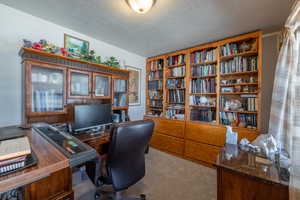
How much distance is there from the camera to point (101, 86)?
2123 mm

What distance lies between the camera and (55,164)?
0.63 metres

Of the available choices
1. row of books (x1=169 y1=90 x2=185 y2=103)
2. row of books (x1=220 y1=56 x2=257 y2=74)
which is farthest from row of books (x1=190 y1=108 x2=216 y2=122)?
row of books (x1=220 y1=56 x2=257 y2=74)

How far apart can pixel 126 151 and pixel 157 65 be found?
8.37 feet

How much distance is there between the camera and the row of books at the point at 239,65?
6.71 feet

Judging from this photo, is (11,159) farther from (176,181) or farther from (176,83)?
(176,83)

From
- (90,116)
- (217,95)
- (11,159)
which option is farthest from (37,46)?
(217,95)

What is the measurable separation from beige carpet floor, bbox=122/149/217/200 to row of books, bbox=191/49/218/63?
2067 millimetres

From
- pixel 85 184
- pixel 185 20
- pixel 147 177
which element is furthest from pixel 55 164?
pixel 185 20

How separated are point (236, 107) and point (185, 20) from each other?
5.63ft

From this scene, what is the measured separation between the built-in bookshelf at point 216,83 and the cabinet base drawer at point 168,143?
0.49 metres

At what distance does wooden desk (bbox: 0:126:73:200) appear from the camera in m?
0.53

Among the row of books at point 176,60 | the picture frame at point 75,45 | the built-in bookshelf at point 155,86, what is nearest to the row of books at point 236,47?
the row of books at point 176,60

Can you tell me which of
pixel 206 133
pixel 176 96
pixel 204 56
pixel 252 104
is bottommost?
pixel 206 133

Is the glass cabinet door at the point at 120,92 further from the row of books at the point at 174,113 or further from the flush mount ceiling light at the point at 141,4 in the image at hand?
the flush mount ceiling light at the point at 141,4
